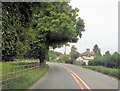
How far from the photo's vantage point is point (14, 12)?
A: 23.3 ft

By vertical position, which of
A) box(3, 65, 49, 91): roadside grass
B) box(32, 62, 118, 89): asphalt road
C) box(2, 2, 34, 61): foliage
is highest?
box(2, 2, 34, 61): foliage

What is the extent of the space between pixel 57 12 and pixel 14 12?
1219cm

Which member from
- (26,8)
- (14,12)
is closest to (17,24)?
(14,12)

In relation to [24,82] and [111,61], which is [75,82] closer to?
[24,82]

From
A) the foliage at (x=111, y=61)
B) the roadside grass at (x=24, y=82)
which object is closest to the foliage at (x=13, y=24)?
the roadside grass at (x=24, y=82)

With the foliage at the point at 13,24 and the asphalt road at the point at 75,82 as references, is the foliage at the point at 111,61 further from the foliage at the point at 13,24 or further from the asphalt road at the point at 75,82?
the foliage at the point at 13,24

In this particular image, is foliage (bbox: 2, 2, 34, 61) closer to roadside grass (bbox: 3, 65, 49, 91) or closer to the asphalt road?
roadside grass (bbox: 3, 65, 49, 91)

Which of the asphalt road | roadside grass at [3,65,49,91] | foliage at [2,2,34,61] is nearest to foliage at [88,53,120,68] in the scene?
the asphalt road

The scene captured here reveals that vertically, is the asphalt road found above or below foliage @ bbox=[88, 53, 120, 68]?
below

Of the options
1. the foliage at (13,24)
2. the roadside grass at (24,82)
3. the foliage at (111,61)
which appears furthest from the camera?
the foliage at (111,61)

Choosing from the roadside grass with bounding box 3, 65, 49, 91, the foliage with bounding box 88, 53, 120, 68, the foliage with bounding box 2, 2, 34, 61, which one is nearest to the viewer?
the foliage with bounding box 2, 2, 34, 61

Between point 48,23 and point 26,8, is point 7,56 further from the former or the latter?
point 48,23

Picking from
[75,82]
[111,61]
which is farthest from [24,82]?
[111,61]

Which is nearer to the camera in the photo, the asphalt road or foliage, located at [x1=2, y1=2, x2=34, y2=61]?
foliage, located at [x1=2, y1=2, x2=34, y2=61]
